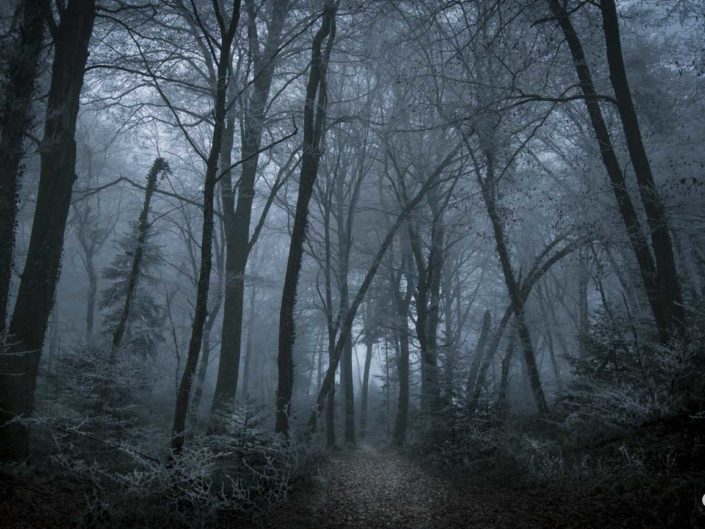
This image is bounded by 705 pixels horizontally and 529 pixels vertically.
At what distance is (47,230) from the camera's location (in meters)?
6.79

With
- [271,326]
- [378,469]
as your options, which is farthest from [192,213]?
[378,469]

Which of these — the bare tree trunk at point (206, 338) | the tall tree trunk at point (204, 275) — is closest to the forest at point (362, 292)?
the tall tree trunk at point (204, 275)

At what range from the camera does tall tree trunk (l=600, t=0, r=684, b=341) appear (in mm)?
7430

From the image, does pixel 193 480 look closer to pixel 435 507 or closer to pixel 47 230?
pixel 435 507

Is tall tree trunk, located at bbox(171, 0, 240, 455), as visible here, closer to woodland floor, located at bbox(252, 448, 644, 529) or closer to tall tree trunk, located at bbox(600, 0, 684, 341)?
woodland floor, located at bbox(252, 448, 644, 529)

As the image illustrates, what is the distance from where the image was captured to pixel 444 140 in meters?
13.1

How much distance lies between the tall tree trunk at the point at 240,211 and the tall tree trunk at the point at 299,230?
1.24 m

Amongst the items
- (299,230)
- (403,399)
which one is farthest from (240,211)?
(403,399)

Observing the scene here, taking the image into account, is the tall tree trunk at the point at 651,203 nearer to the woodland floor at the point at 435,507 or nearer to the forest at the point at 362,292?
the forest at the point at 362,292

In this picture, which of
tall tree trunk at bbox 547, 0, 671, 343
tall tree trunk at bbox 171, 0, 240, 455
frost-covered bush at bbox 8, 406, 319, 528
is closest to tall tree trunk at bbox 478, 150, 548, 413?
tall tree trunk at bbox 547, 0, 671, 343

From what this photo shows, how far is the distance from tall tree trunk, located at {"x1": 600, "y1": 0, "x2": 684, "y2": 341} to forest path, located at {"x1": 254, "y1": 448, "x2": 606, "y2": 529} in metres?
4.14

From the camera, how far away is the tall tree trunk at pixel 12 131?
20.3ft

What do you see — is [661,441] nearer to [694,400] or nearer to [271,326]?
[694,400]

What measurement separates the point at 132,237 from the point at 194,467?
996cm
